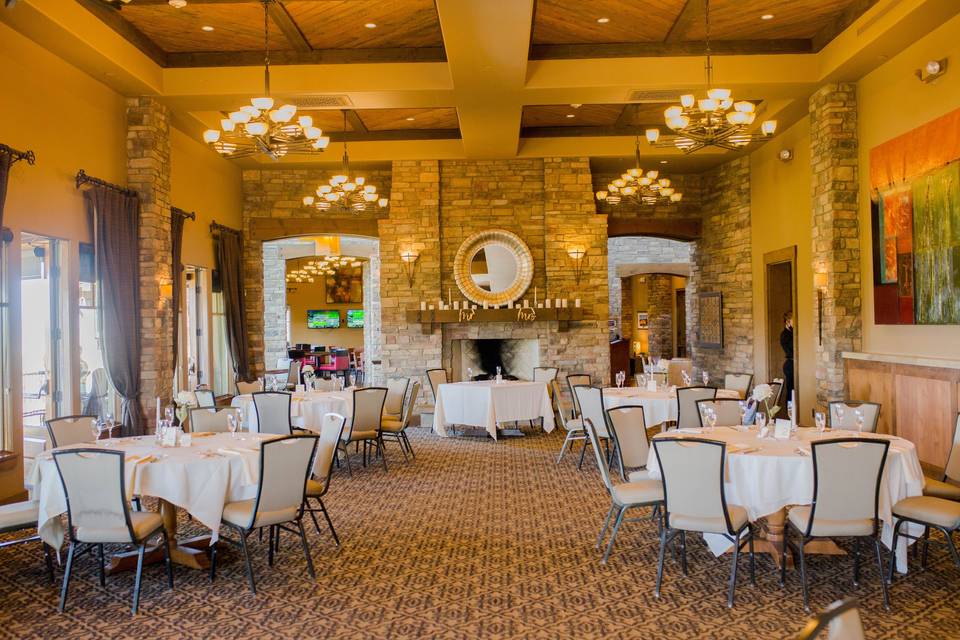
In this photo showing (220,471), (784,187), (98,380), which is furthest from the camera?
(784,187)

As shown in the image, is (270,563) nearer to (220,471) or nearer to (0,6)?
(220,471)

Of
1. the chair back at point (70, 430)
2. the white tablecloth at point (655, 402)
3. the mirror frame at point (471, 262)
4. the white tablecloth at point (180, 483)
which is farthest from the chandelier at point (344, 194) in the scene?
the white tablecloth at point (180, 483)

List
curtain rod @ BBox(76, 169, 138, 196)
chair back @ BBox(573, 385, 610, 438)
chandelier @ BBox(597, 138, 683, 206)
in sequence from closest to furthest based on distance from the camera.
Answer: chair back @ BBox(573, 385, 610, 438)
curtain rod @ BBox(76, 169, 138, 196)
chandelier @ BBox(597, 138, 683, 206)

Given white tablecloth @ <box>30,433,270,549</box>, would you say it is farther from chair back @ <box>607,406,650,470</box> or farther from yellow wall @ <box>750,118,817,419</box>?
yellow wall @ <box>750,118,817,419</box>

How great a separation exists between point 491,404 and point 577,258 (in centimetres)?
376

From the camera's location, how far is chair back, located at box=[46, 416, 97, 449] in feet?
18.8

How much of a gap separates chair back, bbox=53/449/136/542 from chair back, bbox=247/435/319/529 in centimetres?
76

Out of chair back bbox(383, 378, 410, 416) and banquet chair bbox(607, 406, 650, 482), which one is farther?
chair back bbox(383, 378, 410, 416)

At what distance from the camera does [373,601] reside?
14.2 ft

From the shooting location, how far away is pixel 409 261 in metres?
12.4

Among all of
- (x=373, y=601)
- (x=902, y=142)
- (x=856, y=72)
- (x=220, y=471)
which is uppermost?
(x=856, y=72)

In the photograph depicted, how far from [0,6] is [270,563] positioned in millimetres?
5292

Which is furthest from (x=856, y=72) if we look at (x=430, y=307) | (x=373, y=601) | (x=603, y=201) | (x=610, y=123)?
(x=373, y=601)

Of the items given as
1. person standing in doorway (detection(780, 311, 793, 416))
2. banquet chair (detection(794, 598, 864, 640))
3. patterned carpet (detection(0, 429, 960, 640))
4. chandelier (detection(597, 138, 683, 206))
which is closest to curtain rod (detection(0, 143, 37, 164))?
patterned carpet (detection(0, 429, 960, 640))
